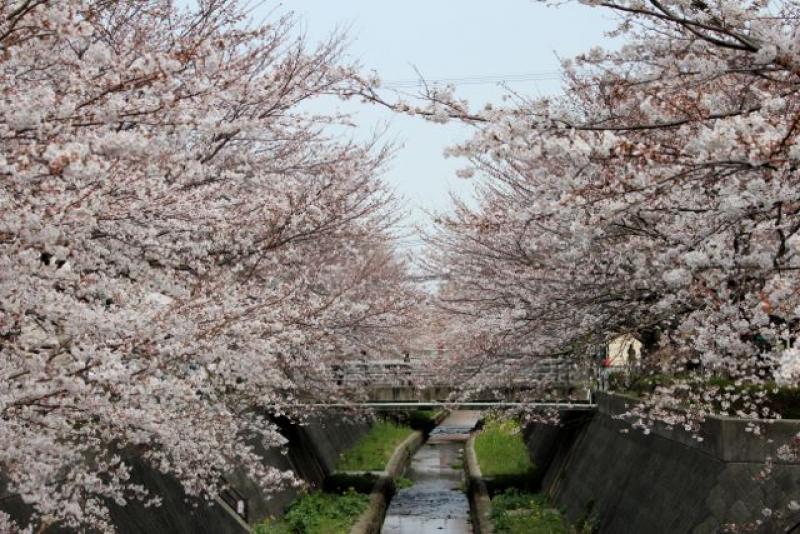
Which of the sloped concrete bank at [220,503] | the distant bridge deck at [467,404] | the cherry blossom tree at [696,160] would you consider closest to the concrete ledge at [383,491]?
the sloped concrete bank at [220,503]

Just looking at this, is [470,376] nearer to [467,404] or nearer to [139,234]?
[467,404]

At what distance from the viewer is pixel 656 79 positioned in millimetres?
6883

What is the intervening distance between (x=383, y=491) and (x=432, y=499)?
2.86m

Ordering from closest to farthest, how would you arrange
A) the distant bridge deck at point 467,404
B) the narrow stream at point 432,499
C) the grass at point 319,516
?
the grass at point 319,516
the distant bridge deck at point 467,404
the narrow stream at point 432,499

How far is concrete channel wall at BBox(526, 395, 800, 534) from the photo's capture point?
1104cm

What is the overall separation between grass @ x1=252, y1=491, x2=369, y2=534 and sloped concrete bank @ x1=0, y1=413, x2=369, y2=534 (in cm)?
35

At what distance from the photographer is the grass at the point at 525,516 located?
19109 millimetres

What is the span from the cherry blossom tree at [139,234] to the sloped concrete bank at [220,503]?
1.44 feet

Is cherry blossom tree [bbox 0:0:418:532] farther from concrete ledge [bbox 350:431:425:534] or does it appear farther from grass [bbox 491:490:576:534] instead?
grass [bbox 491:490:576:534]

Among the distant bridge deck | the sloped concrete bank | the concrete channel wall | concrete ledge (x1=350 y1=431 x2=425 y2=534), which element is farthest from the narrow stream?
the concrete channel wall

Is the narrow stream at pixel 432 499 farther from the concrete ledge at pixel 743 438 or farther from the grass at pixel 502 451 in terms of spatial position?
the concrete ledge at pixel 743 438

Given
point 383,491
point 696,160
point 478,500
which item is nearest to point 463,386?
point 478,500

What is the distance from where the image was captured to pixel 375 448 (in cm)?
3619

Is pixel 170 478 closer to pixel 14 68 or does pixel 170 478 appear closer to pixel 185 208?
pixel 185 208
